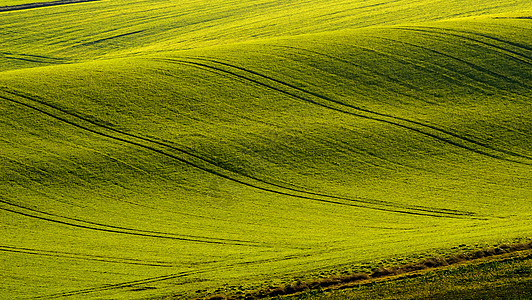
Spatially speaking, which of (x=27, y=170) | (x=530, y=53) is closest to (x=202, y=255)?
(x=27, y=170)

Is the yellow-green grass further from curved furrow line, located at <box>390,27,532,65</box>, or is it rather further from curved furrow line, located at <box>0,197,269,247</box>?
curved furrow line, located at <box>390,27,532,65</box>

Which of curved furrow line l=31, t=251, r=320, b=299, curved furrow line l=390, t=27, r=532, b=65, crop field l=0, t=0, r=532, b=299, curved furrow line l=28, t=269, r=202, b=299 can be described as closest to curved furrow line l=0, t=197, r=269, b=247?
crop field l=0, t=0, r=532, b=299

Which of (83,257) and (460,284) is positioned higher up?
(83,257)

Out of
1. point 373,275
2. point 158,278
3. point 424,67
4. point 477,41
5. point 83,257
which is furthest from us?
point 477,41

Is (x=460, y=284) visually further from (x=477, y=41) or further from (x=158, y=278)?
(x=477, y=41)

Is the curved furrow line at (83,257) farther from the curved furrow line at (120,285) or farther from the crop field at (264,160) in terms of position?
the curved furrow line at (120,285)

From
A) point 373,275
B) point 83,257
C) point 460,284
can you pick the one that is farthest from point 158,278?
point 460,284

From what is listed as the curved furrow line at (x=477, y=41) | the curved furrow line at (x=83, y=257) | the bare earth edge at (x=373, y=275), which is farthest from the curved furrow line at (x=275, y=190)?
the curved furrow line at (x=477, y=41)

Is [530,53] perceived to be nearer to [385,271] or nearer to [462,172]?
[462,172]
